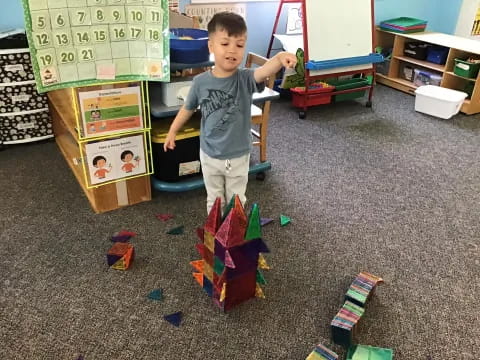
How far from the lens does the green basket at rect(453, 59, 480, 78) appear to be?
11.0ft

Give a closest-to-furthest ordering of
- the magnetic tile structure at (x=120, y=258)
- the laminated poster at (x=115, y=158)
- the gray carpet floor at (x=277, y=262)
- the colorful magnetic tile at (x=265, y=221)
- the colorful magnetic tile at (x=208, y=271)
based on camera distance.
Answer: the gray carpet floor at (x=277, y=262)
the colorful magnetic tile at (x=208, y=271)
the magnetic tile structure at (x=120, y=258)
the laminated poster at (x=115, y=158)
the colorful magnetic tile at (x=265, y=221)

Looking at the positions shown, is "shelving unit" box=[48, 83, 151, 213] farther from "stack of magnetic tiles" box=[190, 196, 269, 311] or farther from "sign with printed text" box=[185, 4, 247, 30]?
"sign with printed text" box=[185, 4, 247, 30]

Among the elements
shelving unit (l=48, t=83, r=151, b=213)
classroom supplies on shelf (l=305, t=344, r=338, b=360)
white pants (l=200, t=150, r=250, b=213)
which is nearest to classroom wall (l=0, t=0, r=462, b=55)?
shelving unit (l=48, t=83, r=151, b=213)

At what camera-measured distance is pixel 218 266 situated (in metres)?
1.51

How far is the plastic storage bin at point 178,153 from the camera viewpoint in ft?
6.79

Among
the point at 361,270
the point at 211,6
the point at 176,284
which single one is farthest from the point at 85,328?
the point at 211,6

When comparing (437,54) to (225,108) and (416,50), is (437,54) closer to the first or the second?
(416,50)

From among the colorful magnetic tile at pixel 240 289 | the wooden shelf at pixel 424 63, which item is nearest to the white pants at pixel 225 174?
the colorful magnetic tile at pixel 240 289

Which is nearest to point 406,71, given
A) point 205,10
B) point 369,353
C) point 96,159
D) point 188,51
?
point 205,10

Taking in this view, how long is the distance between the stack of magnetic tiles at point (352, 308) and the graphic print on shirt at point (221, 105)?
0.75 m

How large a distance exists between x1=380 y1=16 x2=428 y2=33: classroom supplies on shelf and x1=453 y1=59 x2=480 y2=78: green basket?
0.59m

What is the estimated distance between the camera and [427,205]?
7.45 ft

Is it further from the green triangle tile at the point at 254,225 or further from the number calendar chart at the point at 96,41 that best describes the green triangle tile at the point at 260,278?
the number calendar chart at the point at 96,41

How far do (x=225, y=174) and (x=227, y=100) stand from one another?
30 cm
